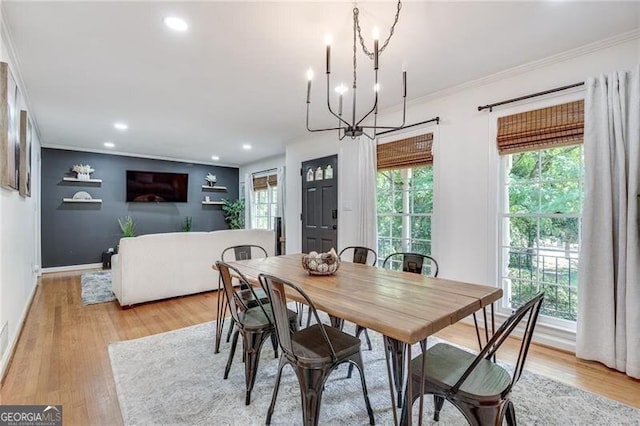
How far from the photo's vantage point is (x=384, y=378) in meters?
2.20

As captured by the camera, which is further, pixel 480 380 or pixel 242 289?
pixel 242 289

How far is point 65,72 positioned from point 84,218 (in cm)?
449

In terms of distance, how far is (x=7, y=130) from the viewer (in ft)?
7.36

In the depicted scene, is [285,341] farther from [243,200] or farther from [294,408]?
[243,200]

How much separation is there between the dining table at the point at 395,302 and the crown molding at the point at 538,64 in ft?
7.02

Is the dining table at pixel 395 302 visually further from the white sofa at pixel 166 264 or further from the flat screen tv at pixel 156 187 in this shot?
the flat screen tv at pixel 156 187

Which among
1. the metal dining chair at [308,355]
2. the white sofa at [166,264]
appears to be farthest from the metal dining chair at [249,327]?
the white sofa at [166,264]

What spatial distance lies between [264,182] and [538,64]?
18.8 ft

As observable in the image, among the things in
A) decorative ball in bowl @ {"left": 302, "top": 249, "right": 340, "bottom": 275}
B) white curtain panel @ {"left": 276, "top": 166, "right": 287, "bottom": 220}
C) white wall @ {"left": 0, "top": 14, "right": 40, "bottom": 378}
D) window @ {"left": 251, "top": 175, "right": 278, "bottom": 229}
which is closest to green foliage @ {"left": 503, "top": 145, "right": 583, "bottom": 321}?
decorative ball in bowl @ {"left": 302, "top": 249, "right": 340, "bottom": 275}

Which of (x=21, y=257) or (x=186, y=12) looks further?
(x=21, y=257)

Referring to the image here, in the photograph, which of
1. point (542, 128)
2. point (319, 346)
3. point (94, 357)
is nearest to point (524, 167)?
point (542, 128)

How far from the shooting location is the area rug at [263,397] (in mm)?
1773

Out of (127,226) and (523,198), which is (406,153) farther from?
(127,226)

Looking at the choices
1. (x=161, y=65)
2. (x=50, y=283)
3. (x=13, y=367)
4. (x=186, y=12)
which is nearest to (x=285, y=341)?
(x=186, y=12)
